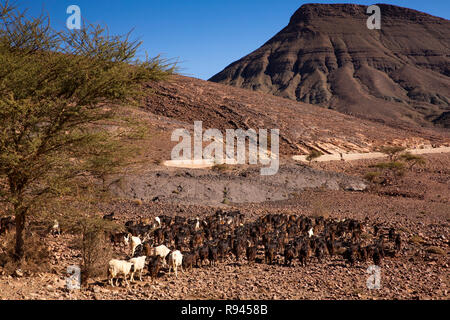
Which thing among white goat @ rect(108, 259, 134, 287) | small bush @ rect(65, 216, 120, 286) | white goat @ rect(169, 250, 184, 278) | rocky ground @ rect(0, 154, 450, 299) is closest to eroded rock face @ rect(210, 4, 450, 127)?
rocky ground @ rect(0, 154, 450, 299)

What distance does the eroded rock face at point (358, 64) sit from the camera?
119125mm

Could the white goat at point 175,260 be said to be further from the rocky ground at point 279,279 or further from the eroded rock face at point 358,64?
the eroded rock face at point 358,64

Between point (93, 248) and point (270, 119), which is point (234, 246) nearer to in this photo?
point (93, 248)

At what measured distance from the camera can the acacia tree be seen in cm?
873

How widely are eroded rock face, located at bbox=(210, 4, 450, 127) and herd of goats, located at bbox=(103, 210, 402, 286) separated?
9311 centimetres

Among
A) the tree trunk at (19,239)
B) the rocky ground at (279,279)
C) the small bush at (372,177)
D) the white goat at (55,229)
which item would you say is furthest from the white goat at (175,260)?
the small bush at (372,177)

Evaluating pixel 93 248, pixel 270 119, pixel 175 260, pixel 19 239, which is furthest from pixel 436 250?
pixel 270 119

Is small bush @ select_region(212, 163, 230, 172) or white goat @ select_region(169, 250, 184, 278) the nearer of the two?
white goat @ select_region(169, 250, 184, 278)

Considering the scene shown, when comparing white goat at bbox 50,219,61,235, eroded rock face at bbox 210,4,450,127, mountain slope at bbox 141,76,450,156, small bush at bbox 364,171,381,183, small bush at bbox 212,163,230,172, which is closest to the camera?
white goat at bbox 50,219,61,235

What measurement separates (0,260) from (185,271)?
4.63 metres

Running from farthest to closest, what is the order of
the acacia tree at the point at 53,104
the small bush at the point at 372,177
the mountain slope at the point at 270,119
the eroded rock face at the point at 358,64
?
the eroded rock face at the point at 358,64
the mountain slope at the point at 270,119
the small bush at the point at 372,177
the acacia tree at the point at 53,104

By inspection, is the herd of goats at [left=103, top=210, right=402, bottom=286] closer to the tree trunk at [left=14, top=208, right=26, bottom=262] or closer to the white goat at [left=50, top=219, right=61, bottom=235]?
the white goat at [left=50, top=219, right=61, bottom=235]

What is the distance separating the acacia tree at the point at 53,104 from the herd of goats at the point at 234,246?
2.56 meters
